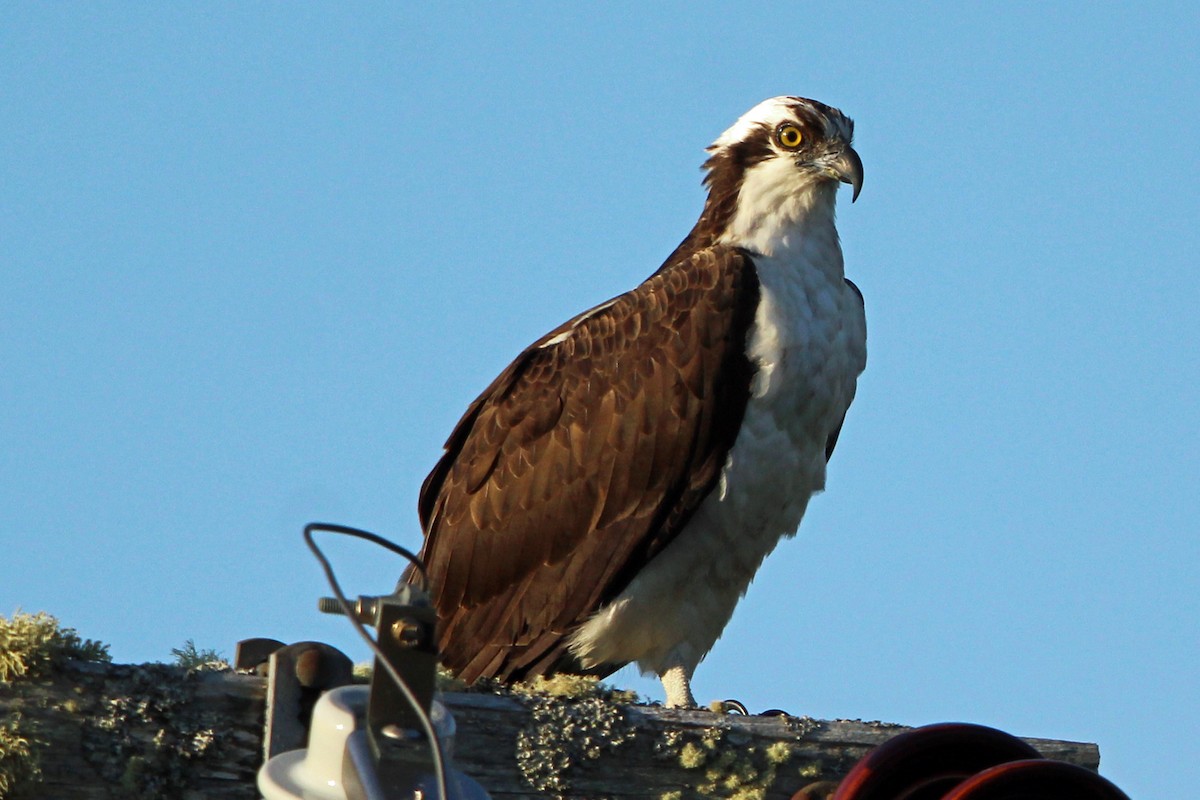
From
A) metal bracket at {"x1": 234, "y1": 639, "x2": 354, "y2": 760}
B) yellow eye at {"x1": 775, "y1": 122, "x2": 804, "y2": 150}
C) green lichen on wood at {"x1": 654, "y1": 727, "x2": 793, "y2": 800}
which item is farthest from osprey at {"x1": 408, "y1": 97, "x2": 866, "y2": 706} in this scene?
metal bracket at {"x1": 234, "y1": 639, "x2": 354, "y2": 760}

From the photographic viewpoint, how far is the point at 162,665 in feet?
10.4

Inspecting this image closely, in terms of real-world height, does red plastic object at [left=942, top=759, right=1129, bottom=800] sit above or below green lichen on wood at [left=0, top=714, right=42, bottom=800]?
below

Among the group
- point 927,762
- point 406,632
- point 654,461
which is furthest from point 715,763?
point 654,461

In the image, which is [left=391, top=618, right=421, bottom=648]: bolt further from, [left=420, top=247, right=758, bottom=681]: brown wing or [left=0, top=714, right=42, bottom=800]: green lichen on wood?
[left=420, top=247, right=758, bottom=681]: brown wing

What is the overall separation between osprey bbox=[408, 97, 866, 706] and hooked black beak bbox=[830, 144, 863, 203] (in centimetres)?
24

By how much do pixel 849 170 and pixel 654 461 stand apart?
5.13ft

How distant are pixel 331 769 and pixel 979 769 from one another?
4.02 feet

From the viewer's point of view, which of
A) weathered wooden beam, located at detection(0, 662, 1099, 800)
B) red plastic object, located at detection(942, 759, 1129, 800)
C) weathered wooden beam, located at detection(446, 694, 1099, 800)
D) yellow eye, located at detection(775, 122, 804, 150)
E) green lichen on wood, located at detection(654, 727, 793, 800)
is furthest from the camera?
yellow eye, located at detection(775, 122, 804, 150)

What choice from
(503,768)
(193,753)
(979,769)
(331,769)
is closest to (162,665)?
(193,753)

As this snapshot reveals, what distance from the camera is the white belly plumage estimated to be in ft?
20.4

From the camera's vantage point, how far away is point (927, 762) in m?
2.84

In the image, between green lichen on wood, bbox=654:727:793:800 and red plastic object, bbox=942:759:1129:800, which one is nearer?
red plastic object, bbox=942:759:1129:800

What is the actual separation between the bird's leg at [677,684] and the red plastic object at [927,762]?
11.3 feet

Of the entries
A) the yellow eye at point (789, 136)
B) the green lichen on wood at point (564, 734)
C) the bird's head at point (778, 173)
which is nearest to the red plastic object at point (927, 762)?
the green lichen on wood at point (564, 734)
